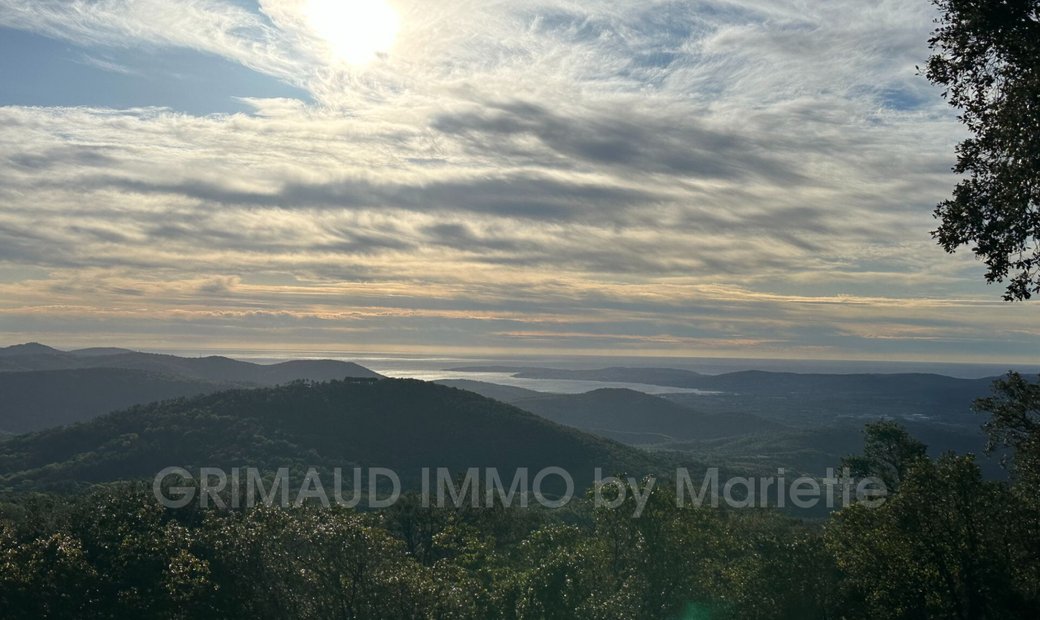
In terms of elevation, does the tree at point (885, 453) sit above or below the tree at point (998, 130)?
below

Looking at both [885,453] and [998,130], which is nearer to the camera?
[998,130]

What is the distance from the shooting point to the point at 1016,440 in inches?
838

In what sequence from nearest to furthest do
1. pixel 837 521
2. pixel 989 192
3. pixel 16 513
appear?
pixel 989 192, pixel 837 521, pixel 16 513

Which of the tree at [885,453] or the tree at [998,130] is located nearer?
the tree at [998,130]

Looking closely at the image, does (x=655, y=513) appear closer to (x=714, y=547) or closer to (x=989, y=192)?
(x=714, y=547)

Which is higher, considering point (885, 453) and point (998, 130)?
Result: point (998, 130)

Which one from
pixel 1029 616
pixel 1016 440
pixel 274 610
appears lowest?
pixel 274 610

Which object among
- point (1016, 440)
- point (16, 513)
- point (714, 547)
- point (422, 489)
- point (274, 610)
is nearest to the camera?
point (1016, 440)

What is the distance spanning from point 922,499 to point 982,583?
3860mm

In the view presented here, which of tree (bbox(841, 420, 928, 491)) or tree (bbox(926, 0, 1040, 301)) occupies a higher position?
tree (bbox(926, 0, 1040, 301))

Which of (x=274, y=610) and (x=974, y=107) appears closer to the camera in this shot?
(x=974, y=107)

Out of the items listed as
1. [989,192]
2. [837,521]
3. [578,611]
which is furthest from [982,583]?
[989,192]

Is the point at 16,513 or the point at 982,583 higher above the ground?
the point at 982,583

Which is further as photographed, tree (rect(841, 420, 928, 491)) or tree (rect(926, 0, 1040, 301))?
tree (rect(841, 420, 928, 491))
